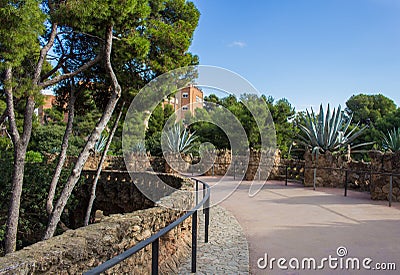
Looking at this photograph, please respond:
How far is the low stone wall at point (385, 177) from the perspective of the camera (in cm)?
863

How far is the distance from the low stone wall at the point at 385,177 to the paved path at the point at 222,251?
15.0ft

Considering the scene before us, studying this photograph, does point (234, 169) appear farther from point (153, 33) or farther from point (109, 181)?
point (153, 33)

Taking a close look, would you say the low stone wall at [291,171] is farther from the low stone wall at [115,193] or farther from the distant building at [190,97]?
the low stone wall at [115,193]

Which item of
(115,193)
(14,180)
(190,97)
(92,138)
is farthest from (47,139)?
(92,138)

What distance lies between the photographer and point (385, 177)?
873 cm

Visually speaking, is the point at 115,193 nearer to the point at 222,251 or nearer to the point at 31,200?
the point at 31,200

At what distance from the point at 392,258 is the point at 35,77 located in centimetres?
798

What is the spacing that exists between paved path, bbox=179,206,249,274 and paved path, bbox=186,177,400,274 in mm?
29

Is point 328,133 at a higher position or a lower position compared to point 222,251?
higher

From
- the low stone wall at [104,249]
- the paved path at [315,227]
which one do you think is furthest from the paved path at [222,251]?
the low stone wall at [104,249]

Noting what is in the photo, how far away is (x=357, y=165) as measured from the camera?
11.1 m

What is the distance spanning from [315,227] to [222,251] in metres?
2.11

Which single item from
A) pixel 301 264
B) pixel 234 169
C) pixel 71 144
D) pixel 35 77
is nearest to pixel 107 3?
pixel 35 77

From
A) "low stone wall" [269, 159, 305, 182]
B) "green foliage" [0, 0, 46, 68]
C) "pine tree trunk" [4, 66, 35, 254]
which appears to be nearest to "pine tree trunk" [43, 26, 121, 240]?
"pine tree trunk" [4, 66, 35, 254]
